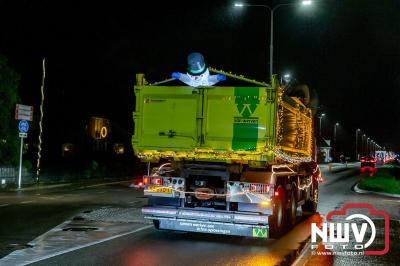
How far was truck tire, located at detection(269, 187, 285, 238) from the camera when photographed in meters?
11.5

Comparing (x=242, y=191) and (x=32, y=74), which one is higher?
(x=32, y=74)

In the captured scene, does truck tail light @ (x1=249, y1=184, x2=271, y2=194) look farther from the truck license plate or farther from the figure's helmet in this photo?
the figure's helmet

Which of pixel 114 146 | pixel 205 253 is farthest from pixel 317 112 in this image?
pixel 114 146

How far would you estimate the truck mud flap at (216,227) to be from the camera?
11023 mm

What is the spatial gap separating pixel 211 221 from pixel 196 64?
3156 millimetres

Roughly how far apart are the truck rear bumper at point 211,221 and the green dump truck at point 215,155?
19mm

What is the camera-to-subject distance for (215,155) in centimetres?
1151

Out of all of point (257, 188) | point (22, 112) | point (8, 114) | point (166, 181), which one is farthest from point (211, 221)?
point (8, 114)

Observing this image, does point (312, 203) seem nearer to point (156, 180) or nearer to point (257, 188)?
point (257, 188)

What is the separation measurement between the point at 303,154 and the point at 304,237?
3772 millimetres

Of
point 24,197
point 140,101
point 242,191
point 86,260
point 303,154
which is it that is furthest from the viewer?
point 24,197

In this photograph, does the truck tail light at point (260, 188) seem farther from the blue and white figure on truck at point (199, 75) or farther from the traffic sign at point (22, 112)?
the traffic sign at point (22, 112)

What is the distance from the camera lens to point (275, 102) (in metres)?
11.2

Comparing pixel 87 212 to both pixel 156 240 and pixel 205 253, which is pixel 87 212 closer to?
pixel 156 240
